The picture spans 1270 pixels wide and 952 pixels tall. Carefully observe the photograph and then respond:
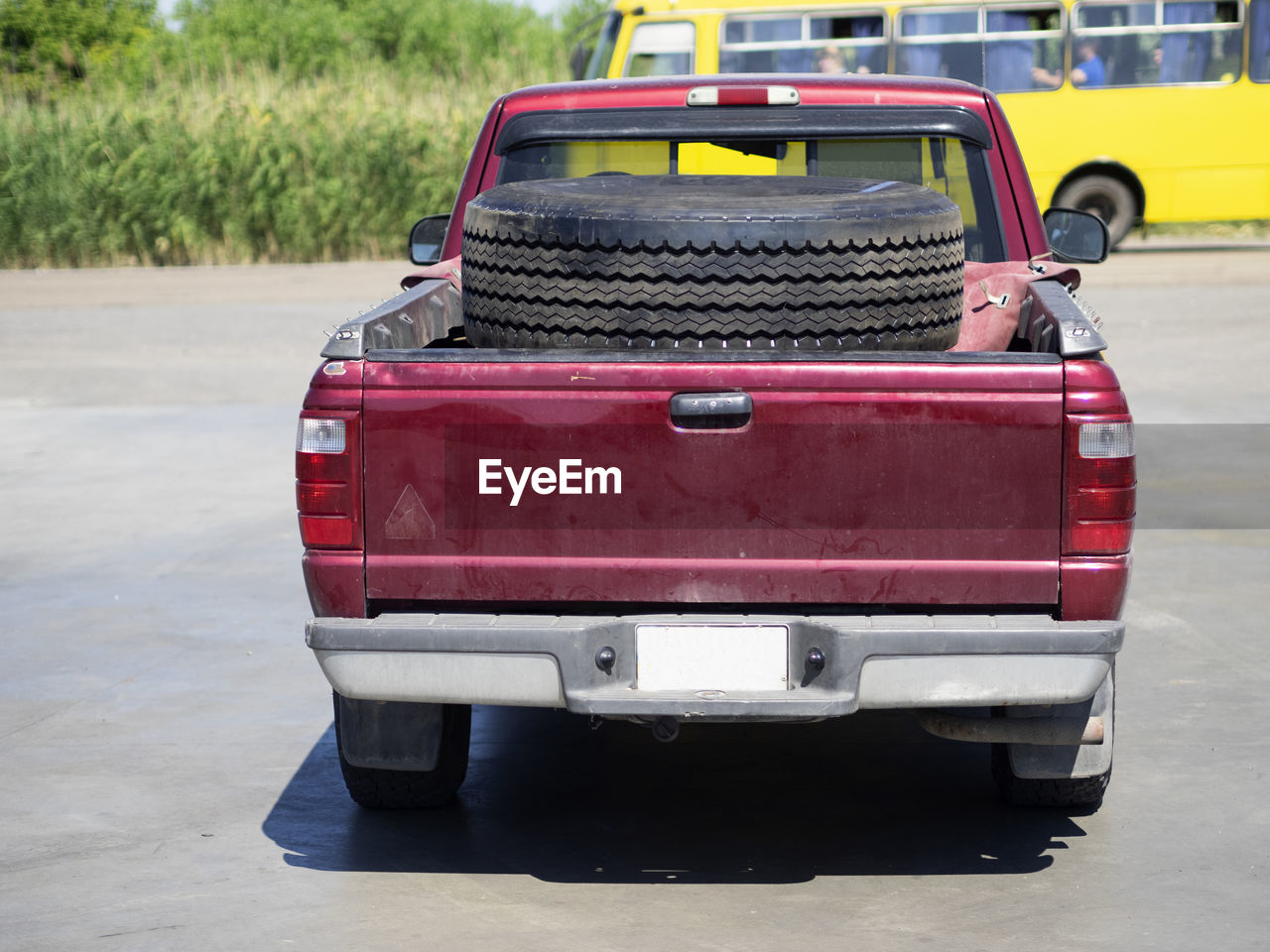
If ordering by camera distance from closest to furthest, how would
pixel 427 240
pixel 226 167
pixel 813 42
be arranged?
pixel 427 240
pixel 813 42
pixel 226 167

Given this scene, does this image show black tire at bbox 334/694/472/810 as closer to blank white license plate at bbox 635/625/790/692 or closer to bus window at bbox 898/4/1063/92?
blank white license plate at bbox 635/625/790/692

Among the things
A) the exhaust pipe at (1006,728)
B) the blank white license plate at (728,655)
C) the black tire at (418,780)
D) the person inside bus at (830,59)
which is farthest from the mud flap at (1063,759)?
the person inside bus at (830,59)

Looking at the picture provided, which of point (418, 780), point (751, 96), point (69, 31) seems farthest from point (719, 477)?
point (69, 31)

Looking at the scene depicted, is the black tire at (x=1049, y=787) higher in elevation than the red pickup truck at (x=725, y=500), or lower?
lower

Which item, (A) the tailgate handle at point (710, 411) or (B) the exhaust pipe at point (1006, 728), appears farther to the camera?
(B) the exhaust pipe at point (1006, 728)

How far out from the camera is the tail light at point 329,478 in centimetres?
377

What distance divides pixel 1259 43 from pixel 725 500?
2052 cm

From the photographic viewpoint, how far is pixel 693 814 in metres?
4.56

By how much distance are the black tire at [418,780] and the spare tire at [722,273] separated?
3.52 feet

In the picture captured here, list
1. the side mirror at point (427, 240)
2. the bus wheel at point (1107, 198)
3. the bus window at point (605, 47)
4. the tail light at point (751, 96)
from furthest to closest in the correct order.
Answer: the bus wheel at point (1107, 198) → the bus window at point (605, 47) → the side mirror at point (427, 240) → the tail light at point (751, 96)

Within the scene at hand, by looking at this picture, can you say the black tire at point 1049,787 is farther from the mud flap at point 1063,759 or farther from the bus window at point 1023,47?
the bus window at point 1023,47

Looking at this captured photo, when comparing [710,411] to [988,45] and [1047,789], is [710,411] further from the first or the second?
[988,45]


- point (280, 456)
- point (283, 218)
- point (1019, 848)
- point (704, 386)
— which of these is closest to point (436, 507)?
point (704, 386)

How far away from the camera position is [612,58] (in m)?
20.9
